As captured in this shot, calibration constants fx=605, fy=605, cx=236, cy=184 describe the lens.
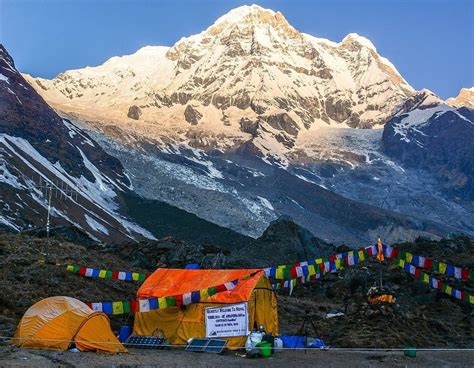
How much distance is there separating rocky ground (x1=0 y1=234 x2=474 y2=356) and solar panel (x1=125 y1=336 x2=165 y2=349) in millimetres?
2916

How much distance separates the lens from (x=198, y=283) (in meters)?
24.3

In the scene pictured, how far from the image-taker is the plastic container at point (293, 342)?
75.0 ft

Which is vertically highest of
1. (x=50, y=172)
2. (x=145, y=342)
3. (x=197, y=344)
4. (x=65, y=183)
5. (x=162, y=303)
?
(x=50, y=172)

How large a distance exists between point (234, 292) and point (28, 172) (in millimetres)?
92869

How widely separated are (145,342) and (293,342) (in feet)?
18.4

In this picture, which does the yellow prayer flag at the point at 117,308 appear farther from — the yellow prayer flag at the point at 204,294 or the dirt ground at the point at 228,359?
the yellow prayer flag at the point at 204,294

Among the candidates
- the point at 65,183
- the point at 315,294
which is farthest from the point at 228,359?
the point at 65,183

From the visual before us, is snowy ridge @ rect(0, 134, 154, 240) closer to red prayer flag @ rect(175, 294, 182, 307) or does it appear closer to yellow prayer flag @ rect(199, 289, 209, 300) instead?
red prayer flag @ rect(175, 294, 182, 307)

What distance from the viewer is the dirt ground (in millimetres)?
17328

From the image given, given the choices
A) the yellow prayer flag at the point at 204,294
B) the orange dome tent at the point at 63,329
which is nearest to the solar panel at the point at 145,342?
the orange dome tent at the point at 63,329

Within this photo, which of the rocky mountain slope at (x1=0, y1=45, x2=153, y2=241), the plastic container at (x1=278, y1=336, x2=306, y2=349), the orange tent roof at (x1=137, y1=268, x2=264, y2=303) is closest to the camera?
the plastic container at (x1=278, y1=336, x2=306, y2=349)

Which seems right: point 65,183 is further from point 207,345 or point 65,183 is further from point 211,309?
point 207,345

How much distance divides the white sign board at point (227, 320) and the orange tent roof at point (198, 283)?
30 centimetres

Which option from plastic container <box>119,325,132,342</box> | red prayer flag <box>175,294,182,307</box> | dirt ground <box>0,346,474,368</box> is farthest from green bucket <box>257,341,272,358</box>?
plastic container <box>119,325,132,342</box>
